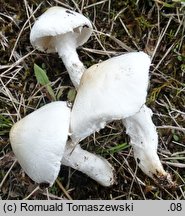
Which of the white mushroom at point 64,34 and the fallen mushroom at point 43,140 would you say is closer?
the fallen mushroom at point 43,140

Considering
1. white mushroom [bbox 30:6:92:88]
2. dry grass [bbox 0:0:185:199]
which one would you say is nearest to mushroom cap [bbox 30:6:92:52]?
white mushroom [bbox 30:6:92:88]

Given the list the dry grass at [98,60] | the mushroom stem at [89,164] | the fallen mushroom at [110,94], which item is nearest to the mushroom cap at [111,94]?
the fallen mushroom at [110,94]

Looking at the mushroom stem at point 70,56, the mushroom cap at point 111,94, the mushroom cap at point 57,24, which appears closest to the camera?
the mushroom cap at point 111,94

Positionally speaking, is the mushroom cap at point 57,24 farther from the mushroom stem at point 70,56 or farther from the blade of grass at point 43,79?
the blade of grass at point 43,79

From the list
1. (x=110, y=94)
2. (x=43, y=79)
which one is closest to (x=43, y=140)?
(x=110, y=94)

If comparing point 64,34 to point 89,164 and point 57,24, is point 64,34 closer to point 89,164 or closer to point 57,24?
point 57,24

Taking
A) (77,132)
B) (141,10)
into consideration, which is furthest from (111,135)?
(141,10)
